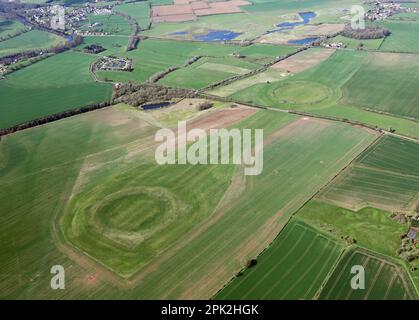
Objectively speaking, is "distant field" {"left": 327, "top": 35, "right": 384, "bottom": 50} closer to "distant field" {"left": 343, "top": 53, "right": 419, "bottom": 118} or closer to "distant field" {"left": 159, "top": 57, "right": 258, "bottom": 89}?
"distant field" {"left": 343, "top": 53, "right": 419, "bottom": 118}

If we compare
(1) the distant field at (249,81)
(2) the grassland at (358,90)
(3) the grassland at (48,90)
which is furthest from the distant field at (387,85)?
(3) the grassland at (48,90)

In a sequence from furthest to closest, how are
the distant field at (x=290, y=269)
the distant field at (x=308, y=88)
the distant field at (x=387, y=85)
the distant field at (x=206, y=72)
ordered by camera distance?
the distant field at (x=206, y=72) < the distant field at (x=308, y=88) < the distant field at (x=387, y=85) < the distant field at (x=290, y=269)

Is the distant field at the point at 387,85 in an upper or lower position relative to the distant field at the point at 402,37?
lower

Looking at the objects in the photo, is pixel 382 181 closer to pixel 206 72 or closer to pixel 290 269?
pixel 290 269

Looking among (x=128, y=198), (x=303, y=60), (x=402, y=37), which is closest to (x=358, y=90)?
(x=303, y=60)

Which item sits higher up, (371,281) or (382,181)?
(382,181)

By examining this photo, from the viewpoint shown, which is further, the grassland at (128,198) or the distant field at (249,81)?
the distant field at (249,81)
